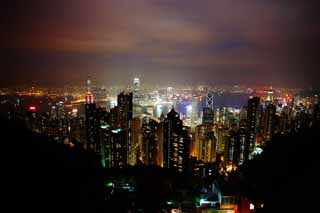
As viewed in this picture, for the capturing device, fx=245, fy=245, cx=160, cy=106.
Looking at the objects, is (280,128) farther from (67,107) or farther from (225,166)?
(67,107)

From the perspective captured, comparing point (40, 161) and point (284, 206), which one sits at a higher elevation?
point (40, 161)

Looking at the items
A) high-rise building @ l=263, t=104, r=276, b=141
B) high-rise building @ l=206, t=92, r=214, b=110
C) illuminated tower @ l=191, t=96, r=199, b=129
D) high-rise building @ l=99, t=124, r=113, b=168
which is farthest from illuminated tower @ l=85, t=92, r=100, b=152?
high-rise building @ l=206, t=92, r=214, b=110

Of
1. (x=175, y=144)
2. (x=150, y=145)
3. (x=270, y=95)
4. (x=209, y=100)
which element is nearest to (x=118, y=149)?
(x=150, y=145)

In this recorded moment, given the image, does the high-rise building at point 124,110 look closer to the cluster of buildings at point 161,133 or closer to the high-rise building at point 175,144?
the cluster of buildings at point 161,133

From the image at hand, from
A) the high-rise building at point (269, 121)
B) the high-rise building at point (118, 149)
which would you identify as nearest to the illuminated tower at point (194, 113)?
the high-rise building at point (269, 121)

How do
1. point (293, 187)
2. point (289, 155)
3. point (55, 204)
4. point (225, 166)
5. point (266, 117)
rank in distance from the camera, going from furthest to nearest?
point (266, 117) < point (225, 166) < point (289, 155) < point (293, 187) < point (55, 204)

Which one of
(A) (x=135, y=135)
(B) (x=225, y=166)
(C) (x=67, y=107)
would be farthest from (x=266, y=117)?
(C) (x=67, y=107)

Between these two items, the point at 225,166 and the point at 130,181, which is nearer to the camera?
the point at 130,181

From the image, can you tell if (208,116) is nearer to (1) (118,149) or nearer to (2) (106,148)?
(1) (118,149)
